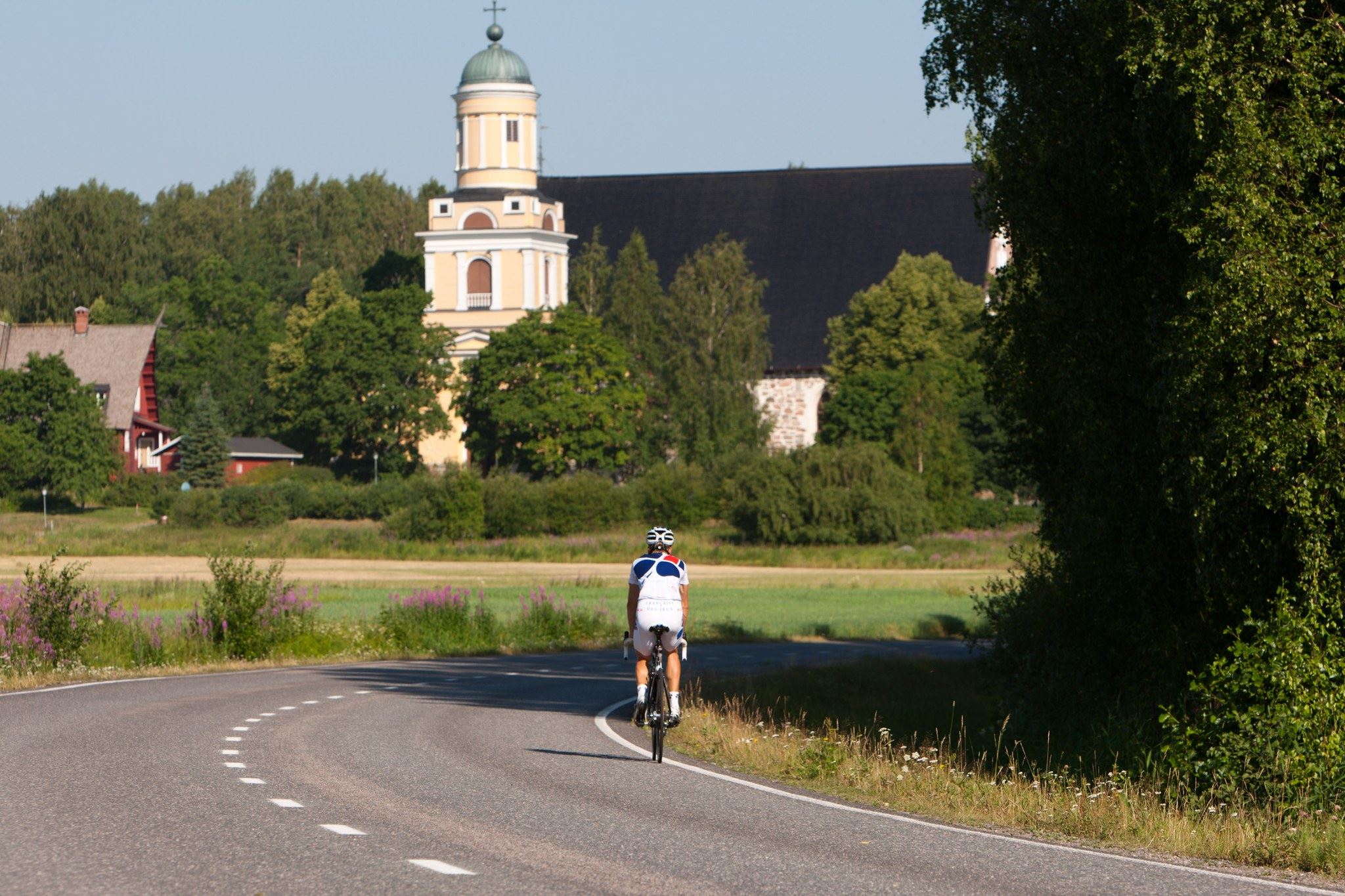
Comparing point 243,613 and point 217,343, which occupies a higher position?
point 217,343

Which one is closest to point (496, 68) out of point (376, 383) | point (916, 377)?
point (376, 383)

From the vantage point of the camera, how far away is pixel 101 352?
103 meters

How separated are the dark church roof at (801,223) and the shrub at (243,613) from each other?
2983 inches

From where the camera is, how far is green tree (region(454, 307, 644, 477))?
288 ft

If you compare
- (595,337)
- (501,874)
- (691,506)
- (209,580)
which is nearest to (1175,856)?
(501,874)

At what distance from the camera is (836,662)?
29828 mm

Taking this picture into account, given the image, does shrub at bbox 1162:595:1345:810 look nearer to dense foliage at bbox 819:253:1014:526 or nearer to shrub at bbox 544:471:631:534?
shrub at bbox 544:471:631:534

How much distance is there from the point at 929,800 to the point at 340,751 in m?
4.94

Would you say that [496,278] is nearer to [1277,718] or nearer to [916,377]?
[916,377]

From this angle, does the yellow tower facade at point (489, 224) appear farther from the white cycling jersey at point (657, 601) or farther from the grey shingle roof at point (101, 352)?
the white cycling jersey at point (657, 601)

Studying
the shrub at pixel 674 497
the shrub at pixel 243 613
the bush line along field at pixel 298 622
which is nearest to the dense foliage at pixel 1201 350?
the bush line along field at pixel 298 622

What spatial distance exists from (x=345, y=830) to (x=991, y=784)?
481cm

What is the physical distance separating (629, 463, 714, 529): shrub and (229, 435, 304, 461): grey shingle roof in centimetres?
2748

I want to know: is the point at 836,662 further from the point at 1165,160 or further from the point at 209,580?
the point at 209,580
